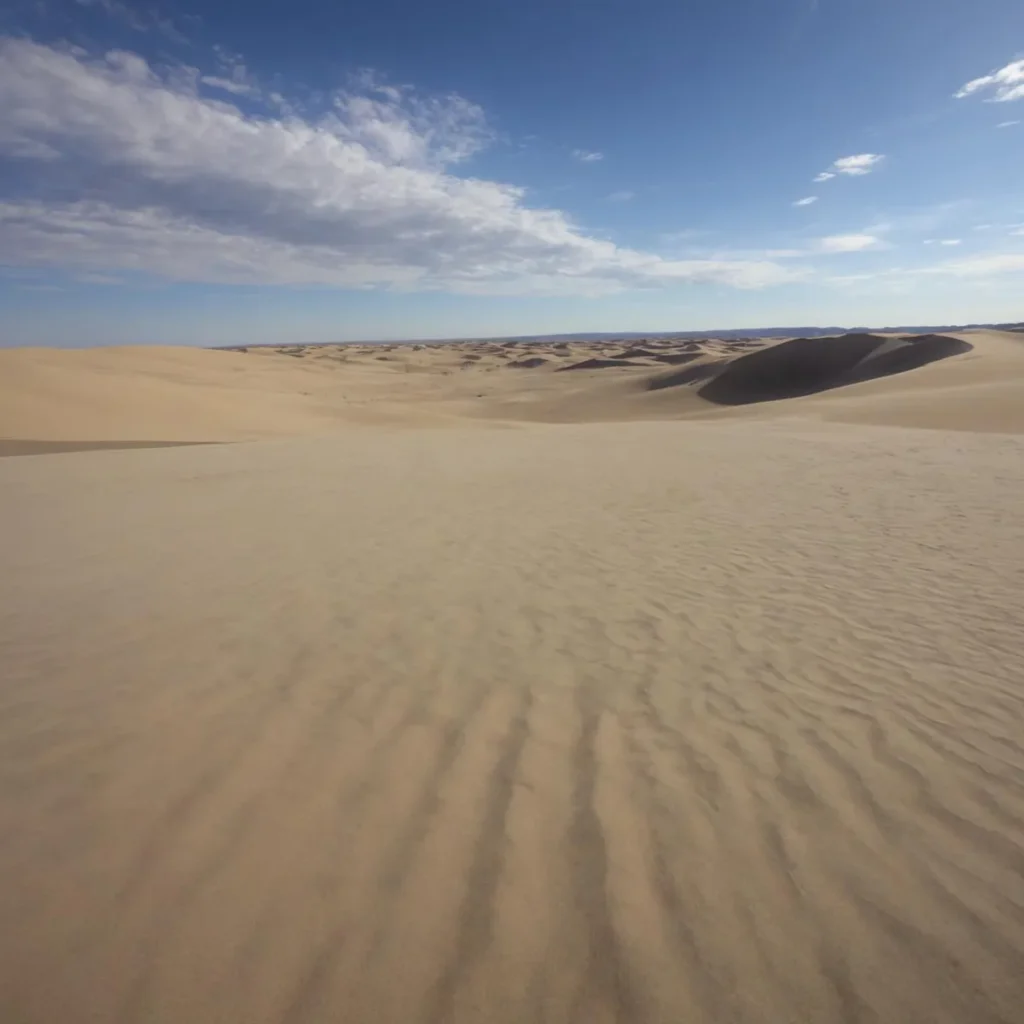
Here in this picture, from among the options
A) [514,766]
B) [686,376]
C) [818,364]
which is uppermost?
[514,766]

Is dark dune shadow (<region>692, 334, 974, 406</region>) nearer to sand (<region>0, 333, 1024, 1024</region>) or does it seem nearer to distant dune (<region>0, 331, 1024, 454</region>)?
distant dune (<region>0, 331, 1024, 454</region>)

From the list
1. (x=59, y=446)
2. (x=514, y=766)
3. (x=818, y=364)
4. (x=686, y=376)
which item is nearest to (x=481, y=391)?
(x=686, y=376)

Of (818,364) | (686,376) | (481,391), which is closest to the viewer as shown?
(818,364)

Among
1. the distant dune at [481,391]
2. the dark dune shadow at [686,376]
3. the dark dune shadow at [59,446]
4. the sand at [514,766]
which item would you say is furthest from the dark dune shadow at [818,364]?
the sand at [514,766]

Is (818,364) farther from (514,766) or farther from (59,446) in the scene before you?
(514,766)

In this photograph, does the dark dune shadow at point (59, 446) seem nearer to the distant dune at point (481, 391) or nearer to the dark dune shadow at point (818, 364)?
the distant dune at point (481, 391)

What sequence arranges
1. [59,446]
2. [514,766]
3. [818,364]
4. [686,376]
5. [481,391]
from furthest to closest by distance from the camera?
1. [481,391]
2. [686,376]
3. [818,364]
4. [59,446]
5. [514,766]

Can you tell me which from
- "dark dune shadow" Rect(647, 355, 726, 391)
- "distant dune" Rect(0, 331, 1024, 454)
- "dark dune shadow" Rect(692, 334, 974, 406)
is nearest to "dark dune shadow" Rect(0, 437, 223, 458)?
"distant dune" Rect(0, 331, 1024, 454)
